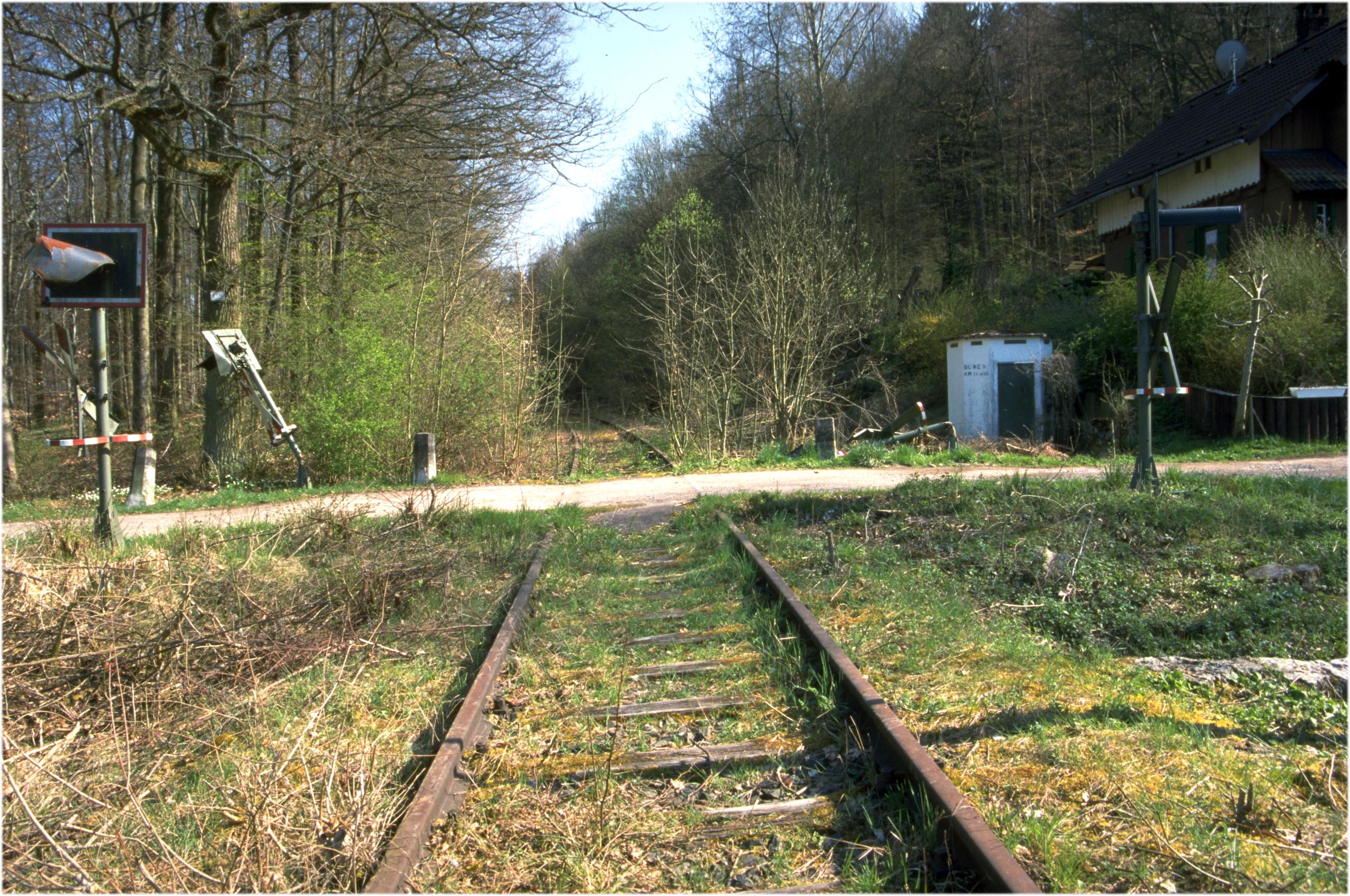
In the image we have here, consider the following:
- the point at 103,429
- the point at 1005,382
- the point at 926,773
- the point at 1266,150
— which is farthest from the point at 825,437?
the point at 1266,150

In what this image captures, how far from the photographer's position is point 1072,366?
740 inches

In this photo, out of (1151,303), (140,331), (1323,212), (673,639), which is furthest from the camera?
(1323,212)

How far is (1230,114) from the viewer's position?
2620cm

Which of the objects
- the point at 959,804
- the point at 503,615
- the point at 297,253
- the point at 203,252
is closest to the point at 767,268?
the point at 297,253

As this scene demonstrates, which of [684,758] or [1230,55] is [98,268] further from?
[1230,55]

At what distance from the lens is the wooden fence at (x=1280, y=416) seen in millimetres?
13680

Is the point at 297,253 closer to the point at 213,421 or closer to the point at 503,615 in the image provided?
the point at 213,421

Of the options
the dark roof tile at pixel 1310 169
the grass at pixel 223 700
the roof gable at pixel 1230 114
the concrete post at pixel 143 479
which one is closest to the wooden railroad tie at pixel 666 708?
the grass at pixel 223 700

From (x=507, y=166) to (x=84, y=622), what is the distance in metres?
13.5

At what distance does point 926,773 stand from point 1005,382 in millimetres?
16993

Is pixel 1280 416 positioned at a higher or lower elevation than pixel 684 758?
higher

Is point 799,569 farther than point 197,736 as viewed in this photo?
Yes

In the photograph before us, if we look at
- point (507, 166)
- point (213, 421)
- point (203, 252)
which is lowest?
point (213, 421)

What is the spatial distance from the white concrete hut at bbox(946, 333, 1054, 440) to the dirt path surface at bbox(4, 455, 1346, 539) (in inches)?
240
